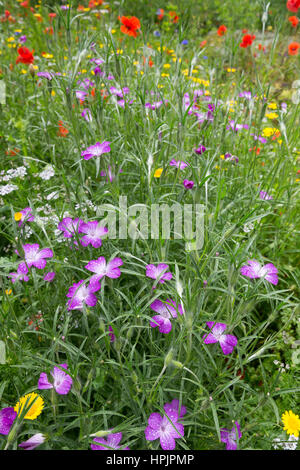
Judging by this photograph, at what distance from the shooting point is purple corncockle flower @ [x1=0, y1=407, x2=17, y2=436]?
0.99 m

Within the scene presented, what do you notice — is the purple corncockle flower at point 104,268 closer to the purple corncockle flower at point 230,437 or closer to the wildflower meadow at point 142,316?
the wildflower meadow at point 142,316

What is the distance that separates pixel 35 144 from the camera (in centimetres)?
237

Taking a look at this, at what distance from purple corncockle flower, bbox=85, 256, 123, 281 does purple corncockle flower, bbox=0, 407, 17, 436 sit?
424 mm

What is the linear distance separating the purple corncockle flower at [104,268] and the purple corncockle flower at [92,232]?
0.08 metres

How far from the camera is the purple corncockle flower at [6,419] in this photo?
3.23 feet

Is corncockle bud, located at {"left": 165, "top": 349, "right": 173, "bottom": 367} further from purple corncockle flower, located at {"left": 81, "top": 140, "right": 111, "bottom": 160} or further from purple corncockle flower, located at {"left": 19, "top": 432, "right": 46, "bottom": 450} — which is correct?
purple corncockle flower, located at {"left": 81, "top": 140, "right": 111, "bottom": 160}

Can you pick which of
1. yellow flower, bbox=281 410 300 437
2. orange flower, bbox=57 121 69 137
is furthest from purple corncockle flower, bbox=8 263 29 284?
orange flower, bbox=57 121 69 137

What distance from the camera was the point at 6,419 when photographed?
996mm

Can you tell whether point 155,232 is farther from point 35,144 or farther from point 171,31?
point 171,31

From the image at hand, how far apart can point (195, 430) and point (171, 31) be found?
5148 mm

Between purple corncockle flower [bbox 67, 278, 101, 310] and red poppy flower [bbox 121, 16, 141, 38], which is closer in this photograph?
purple corncockle flower [bbox 67, 278, 101, 310]

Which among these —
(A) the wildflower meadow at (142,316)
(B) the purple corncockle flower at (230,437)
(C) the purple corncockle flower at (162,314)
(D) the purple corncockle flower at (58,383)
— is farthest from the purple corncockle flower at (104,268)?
(B) the purple corncockle flower at (230,437)

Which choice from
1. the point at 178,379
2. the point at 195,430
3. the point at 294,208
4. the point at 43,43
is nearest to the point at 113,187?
the point at 178,379
